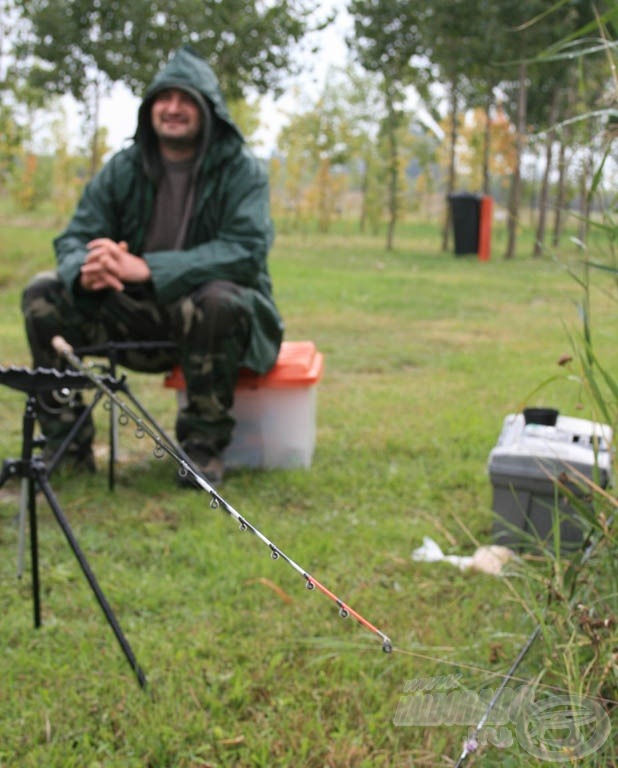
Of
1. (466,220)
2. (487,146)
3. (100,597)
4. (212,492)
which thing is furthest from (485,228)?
(212,492)

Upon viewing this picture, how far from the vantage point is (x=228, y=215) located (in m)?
3.72

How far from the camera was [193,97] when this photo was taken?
12.1 feet

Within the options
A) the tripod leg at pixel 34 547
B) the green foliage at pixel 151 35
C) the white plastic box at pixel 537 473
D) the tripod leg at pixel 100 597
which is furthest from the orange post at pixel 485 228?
the tripod leg at pixel 100 597

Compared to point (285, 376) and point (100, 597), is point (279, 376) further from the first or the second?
point (100, 597)

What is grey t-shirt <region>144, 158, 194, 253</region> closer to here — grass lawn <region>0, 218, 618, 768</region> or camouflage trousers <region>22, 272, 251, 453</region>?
camouflage trousers <region>22, 272, 251, 453</region>

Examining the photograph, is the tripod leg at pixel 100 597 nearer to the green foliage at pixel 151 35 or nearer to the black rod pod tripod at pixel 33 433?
the black rod pod tripod at pixel 33 433

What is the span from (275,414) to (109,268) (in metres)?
0.83

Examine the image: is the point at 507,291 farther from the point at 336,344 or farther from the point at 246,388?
the point at 246,388

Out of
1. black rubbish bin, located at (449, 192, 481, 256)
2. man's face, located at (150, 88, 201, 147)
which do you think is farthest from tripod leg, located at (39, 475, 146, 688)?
black rubbish bin, located at (449, 192, 481, 256)

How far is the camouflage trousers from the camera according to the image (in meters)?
3.51

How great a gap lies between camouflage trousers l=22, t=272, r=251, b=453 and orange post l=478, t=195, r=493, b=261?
46.1 ft

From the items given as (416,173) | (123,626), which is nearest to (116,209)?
(123,626)

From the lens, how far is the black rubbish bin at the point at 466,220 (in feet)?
57.2

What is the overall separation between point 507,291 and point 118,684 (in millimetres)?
9497
